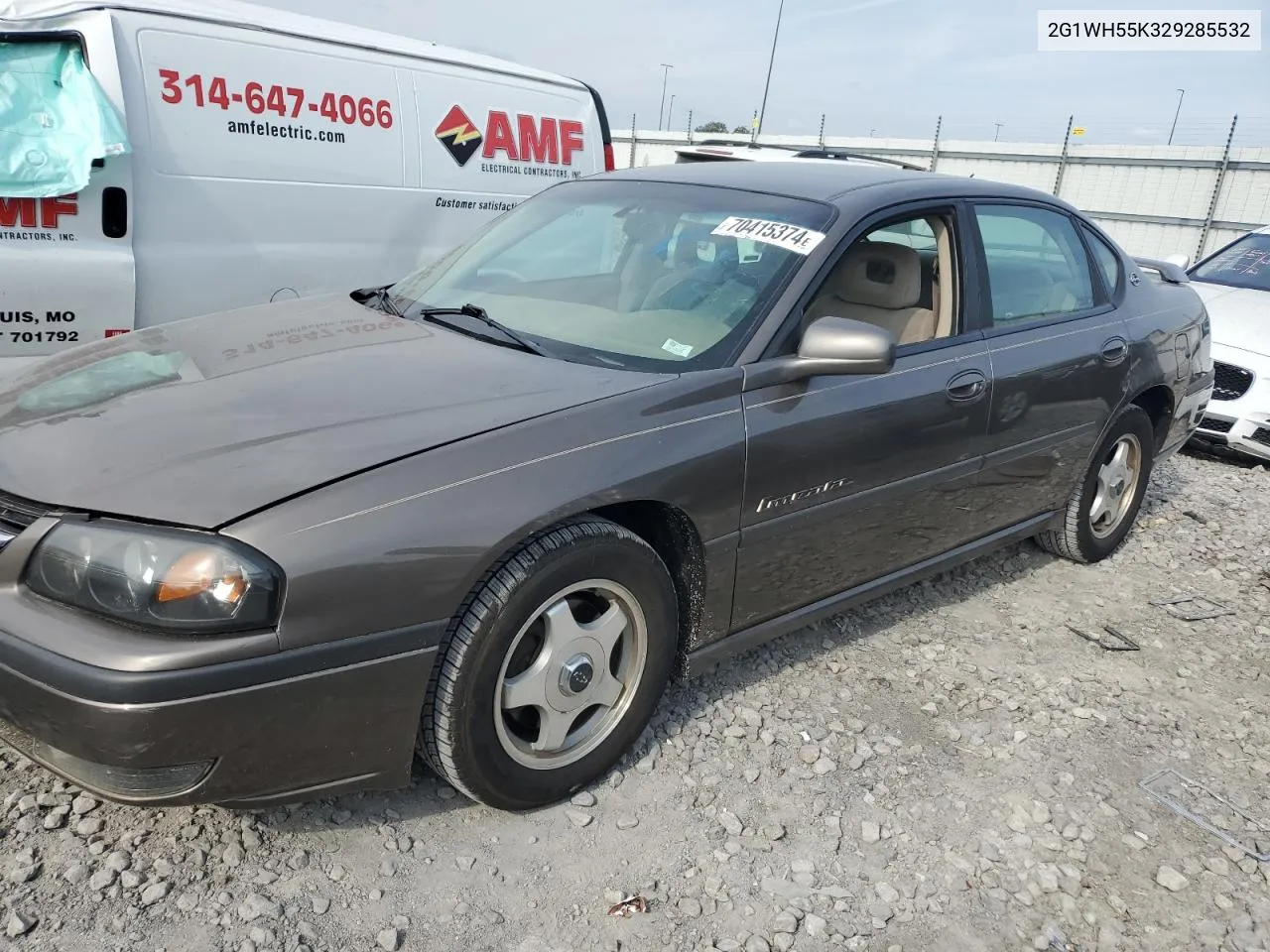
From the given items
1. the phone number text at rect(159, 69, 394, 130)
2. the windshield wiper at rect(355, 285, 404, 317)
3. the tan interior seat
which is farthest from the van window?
the tan interior seat

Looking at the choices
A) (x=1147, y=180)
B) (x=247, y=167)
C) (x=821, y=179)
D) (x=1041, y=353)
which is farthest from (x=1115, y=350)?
(x=1147, y=180)

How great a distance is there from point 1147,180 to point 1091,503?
41.8ft

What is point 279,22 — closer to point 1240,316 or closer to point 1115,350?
point 1115,350

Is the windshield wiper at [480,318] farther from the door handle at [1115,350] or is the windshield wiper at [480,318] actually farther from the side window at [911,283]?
the door handle at [1115,350]

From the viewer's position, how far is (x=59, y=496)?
1980mm

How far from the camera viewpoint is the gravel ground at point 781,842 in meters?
2.11

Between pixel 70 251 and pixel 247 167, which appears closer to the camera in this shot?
pixel 70 251

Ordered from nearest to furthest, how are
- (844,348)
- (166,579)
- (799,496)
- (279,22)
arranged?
(166,579) → (844,348) → (799,496) → (279,22)

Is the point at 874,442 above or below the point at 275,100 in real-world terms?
below

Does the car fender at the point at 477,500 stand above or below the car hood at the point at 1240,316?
below

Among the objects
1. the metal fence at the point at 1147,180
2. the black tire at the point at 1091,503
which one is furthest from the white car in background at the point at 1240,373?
the metal fence at the point at 1147,180

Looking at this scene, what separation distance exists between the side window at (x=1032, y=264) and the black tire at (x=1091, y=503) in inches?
24.0

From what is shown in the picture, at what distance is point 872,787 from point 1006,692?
834mm

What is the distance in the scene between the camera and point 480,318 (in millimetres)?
2973
